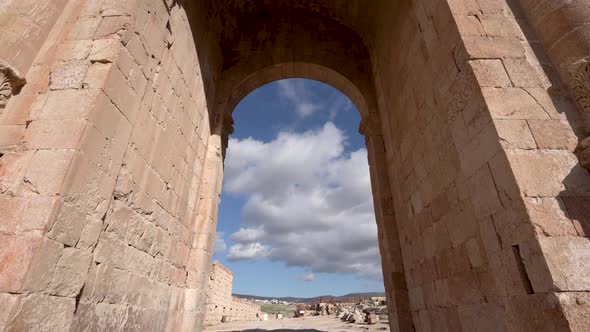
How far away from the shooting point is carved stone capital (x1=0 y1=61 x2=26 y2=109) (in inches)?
104

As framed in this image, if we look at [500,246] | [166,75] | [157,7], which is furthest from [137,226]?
[500,246]

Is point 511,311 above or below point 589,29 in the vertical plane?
below

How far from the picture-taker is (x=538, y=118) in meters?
2.64

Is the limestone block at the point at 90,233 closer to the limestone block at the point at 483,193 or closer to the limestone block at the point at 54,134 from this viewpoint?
the limestone block at the point at 54,134

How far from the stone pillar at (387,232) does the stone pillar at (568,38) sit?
329cm

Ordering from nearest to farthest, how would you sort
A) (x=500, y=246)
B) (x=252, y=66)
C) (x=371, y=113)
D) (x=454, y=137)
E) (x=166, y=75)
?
(x=500, y=246) → (x=454, y=137) → (x=166, y=75) → (x=371, y=113) → (x=252, y=66)

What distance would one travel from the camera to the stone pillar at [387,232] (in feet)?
15.9

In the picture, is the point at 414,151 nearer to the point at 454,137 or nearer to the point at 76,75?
the point at 454,137

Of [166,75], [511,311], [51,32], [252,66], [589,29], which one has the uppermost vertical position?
[252,66]

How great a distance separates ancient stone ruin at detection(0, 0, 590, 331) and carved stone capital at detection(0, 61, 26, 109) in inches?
0.6

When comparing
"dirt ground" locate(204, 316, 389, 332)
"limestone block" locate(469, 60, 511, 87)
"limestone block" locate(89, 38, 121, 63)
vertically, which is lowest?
"dirt ground" locate(204, 316, 389, 332)

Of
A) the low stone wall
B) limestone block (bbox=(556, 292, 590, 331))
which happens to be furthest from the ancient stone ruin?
the low stone wall

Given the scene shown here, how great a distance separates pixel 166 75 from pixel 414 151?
4007mm

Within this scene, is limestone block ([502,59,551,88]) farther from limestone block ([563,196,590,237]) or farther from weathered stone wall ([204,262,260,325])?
weathered stone wall ([204,262,260,325])
